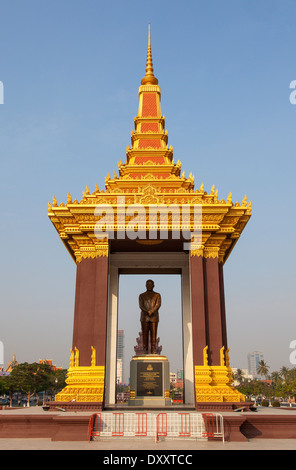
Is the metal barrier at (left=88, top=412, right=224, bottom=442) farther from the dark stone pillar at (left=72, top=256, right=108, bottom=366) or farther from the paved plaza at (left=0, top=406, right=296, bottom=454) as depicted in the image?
the dark stone pillar at (left=72, top=256, right=108, bottom=366)

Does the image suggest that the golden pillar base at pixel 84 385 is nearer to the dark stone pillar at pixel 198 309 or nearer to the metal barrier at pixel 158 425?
the metal barrier at pixel 158 425

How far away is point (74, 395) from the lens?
1622 centimetres

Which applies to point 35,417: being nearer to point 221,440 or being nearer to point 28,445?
point 28,445

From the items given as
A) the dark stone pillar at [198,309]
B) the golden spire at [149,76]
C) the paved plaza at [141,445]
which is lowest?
the paved plaza at [141,445]

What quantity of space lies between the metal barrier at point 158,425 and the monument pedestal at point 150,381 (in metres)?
3.83

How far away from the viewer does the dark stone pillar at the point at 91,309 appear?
17.0m

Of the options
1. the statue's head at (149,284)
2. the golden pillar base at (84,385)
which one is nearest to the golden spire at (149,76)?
the statue's head at (149,284)

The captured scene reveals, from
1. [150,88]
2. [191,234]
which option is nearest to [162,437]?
[191,234]

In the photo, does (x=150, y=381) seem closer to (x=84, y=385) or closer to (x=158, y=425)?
(x=84, y=385)

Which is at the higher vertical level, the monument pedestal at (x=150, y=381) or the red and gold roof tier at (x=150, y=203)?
the red and gold roof tier at (x=150, y=203)

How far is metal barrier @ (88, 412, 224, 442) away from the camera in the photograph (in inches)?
528

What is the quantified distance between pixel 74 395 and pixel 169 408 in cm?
384

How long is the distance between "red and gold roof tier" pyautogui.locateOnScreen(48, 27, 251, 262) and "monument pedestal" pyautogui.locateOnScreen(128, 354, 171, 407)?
16.6 feet
